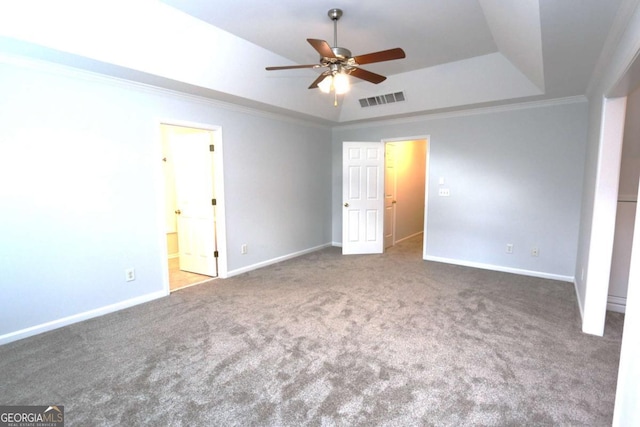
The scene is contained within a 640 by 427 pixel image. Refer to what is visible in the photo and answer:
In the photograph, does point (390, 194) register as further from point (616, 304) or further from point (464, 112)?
point (616, 304)

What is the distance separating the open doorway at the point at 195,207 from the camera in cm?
413

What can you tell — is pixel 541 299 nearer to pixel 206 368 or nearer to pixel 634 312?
pixel 634 312

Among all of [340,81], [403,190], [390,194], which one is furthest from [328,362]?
[403,190]

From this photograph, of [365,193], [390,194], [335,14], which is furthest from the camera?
[390,194]

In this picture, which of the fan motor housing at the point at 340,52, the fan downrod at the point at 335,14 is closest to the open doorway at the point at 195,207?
the fan downrod at the point at 335,14

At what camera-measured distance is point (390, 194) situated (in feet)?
19.8

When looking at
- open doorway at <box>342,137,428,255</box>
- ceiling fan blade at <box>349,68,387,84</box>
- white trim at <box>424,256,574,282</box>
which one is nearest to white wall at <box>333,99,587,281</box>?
white trim at <box>424,256,574,282</box>

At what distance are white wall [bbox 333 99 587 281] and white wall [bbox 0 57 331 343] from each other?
3280 mm

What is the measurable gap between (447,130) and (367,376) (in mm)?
3994

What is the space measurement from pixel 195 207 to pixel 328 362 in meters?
3.03

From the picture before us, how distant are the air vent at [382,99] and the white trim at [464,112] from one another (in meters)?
0.35

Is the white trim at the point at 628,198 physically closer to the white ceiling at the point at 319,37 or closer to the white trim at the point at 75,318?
the white ceiling at the point at 319,37

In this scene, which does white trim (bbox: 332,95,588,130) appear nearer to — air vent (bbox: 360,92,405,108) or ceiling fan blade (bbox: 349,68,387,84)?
air vent (bbox: 360,92,405,108)

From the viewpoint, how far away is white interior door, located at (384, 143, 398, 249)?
19.0 ft
